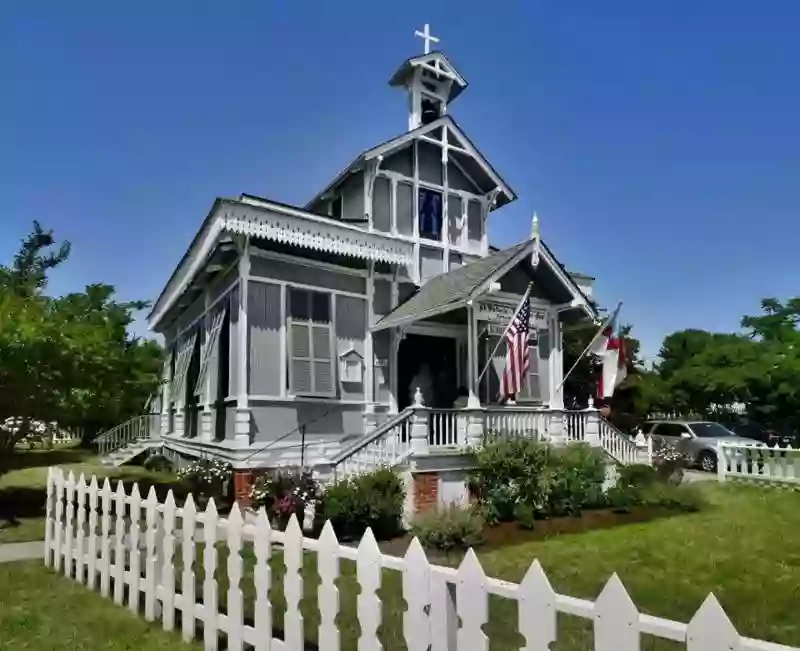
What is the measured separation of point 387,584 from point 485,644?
3909 mm

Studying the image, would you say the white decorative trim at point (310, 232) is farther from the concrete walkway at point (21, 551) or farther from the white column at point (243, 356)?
the concrete walkway at point (21, 551)

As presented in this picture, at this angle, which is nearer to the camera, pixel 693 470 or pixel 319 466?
pixel 319 466

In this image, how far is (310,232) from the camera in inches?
546

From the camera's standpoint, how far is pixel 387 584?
7.21 metres

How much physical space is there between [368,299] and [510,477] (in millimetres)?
5429

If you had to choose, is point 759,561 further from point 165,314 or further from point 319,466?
point 165,314

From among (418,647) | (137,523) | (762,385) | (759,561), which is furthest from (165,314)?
(762,385)

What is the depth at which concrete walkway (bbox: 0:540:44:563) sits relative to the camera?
862 cm

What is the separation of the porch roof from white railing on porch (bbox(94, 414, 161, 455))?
14.9m

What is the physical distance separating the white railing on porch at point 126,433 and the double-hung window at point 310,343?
46.1 feet

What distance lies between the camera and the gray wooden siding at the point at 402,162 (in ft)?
54.9

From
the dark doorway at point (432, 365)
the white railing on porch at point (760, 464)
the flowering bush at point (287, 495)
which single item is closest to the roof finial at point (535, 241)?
the dark doorway at point (432, 365)

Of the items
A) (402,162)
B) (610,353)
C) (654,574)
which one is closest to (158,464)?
(402,162)

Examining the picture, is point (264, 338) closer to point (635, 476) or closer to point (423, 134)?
point (423, 134)
